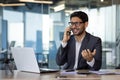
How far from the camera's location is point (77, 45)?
11.4 feet

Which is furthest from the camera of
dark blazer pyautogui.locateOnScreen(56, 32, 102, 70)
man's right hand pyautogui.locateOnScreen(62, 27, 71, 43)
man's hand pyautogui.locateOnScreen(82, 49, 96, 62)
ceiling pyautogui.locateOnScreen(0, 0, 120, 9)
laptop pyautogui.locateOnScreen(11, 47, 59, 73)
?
ceiling pyautogui.locateOnScreen(0, 0, 120, 9)

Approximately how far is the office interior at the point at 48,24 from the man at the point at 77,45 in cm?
535

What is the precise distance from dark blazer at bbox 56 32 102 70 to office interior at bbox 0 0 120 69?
17.5 ft

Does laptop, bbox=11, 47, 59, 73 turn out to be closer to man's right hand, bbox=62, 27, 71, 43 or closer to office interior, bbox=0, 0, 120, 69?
man's right hand, bbox=62, 27, 71, 43

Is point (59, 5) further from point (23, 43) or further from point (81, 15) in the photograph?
point (81, 15)

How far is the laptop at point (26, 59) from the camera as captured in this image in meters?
2.80

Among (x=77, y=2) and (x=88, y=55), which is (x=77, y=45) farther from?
(x=77, y=2)

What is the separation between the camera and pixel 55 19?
8961 millimetres

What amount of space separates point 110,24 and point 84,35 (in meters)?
5.44

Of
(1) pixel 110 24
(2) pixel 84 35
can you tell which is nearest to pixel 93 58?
(2) pixel 84 35

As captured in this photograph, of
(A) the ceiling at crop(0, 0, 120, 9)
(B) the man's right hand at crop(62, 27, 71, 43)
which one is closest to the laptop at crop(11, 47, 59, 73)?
(B) the man's right hand at crop(62, 27, 71, 43)

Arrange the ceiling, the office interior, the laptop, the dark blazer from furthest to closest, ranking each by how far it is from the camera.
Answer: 1. the ceiling
2. the office interior
3. the dark blazer
4. the laptop

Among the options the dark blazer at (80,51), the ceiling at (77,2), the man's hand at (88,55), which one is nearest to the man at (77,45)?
the dark blazer at (80,51)

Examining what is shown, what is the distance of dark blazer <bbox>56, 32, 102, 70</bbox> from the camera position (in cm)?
327
